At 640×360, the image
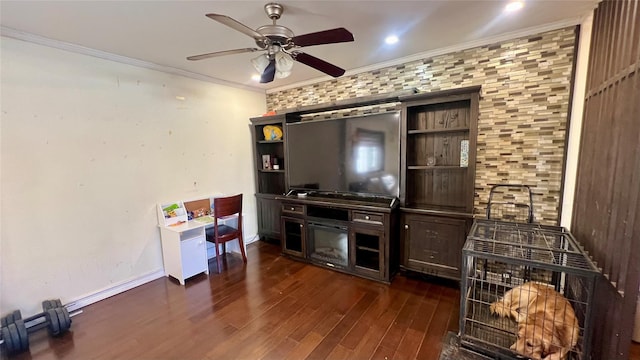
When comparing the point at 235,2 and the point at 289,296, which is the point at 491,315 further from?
the point at 235,2

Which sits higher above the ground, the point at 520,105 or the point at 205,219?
the point at 520,105

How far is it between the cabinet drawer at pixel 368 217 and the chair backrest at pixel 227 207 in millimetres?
1446

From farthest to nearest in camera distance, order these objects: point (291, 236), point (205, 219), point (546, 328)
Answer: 1. point (291, 236)
2. point (205, 219)
3. point (546, 328)

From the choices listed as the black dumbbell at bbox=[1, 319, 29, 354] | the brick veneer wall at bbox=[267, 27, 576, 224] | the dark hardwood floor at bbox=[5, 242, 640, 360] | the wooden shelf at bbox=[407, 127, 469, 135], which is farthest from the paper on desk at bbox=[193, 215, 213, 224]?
the brick veneer wall at bbox=[267, 27, 576, 224]

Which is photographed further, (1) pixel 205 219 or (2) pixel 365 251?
(1) pixel 205 219

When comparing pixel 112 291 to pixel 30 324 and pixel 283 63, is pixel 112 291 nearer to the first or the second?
pixel 30 324

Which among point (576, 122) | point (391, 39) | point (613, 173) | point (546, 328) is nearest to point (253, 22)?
point (391, 39)

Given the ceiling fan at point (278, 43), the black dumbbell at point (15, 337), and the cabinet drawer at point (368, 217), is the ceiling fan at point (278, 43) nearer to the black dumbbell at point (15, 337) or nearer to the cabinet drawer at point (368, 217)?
the cabinet drawer at point (368, 217)

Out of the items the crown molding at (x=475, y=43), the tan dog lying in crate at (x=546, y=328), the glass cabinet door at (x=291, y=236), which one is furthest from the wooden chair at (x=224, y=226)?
the tan dog lying in crate at (x=546, y=328)

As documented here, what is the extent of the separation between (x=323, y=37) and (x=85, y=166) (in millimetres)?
2575

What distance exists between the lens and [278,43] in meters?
1.78

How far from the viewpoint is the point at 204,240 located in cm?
312

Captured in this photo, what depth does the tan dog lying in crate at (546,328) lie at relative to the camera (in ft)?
5.25

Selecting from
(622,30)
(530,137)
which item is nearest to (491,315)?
(530,137)
